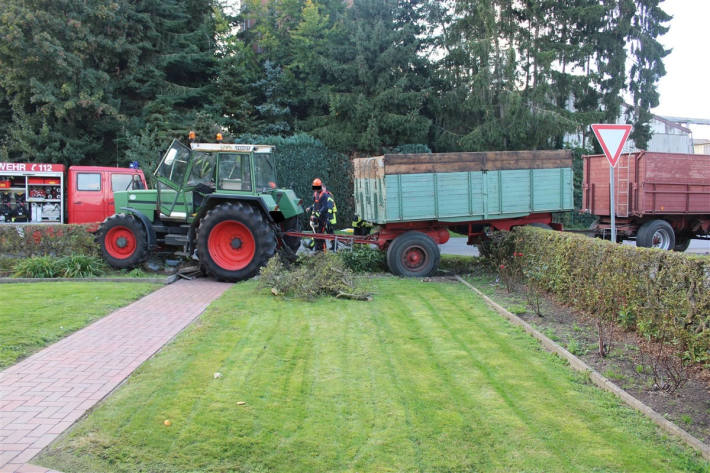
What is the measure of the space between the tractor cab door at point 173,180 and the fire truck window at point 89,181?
236 inches

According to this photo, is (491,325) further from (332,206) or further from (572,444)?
(332,206)

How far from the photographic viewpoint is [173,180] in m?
12.0

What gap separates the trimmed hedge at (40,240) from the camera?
1252cm

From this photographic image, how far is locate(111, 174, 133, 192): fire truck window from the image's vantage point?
1702 centimetres

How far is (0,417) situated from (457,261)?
37.0 ft

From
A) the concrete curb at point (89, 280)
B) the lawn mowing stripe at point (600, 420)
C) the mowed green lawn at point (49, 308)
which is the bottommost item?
the lawn mowing stripe at point (600, 420)

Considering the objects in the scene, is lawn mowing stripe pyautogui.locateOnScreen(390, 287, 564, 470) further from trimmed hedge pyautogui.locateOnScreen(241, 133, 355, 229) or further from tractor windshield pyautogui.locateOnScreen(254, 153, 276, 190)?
trimmed hedge pyautogui.locateOnScreen(241, 133, 355, 229)

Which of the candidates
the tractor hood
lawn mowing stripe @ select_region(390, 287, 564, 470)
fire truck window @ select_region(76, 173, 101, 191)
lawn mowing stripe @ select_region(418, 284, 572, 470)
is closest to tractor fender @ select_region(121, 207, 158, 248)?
the tractor hood

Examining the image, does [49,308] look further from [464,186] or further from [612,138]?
[612,138]

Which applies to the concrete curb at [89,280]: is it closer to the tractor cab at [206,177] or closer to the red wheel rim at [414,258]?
the tractor cab at [206,177]

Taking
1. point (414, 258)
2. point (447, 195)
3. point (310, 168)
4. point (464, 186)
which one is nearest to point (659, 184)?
point (464, 186)

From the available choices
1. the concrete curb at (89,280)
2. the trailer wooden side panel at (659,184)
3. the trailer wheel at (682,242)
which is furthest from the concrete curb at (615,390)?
the trailer wheel at (682,242)

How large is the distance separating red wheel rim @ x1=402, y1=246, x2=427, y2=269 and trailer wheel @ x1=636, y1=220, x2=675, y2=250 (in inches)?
247

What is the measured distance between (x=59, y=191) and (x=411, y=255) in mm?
11655
